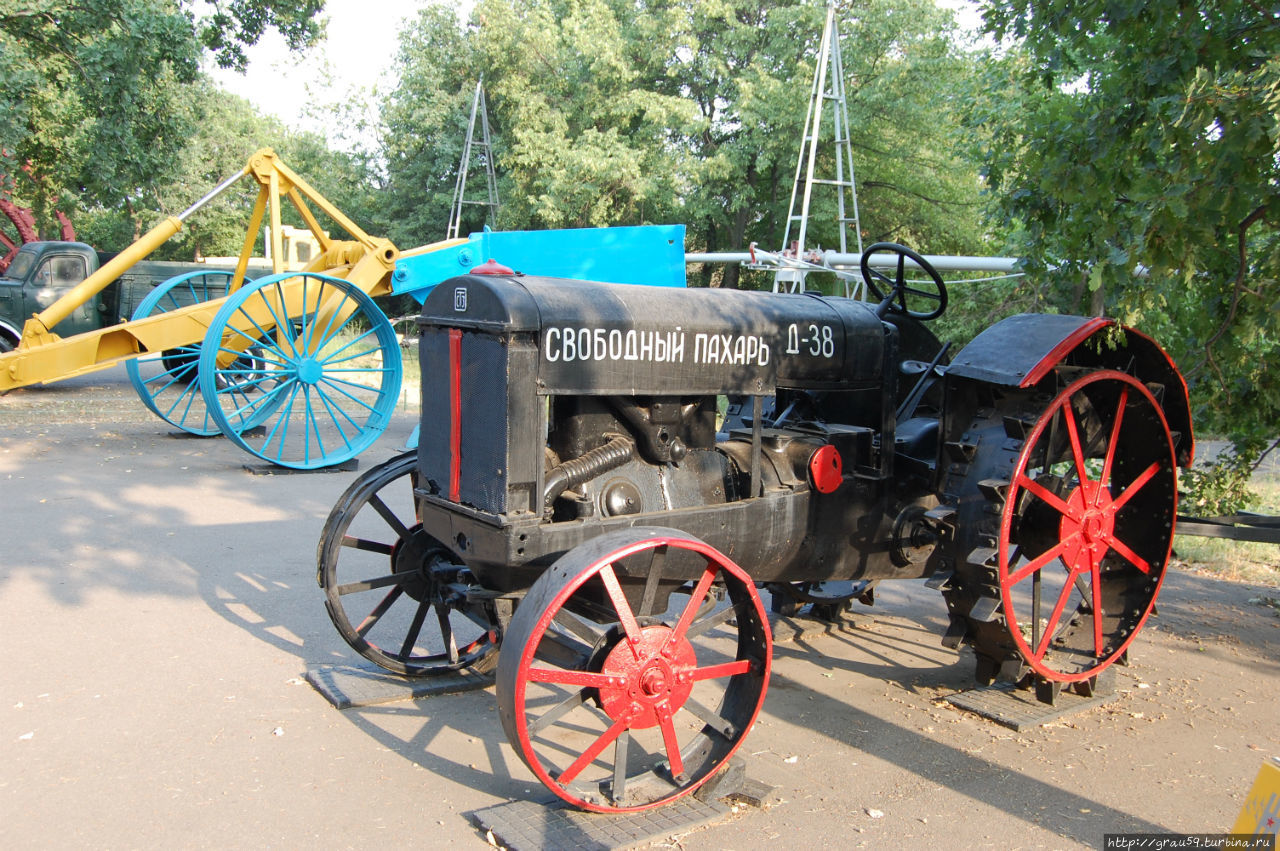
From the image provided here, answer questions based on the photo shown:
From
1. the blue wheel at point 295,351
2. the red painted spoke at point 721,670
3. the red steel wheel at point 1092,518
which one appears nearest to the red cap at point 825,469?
the red steel wheel at point 1092,518

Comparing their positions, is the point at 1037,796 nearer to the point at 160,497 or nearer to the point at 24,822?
the point at 24,822

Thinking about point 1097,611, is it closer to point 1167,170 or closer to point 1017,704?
point 1017,704

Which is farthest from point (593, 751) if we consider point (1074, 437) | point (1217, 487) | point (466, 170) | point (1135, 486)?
point (466, 170)

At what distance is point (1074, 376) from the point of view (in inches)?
166

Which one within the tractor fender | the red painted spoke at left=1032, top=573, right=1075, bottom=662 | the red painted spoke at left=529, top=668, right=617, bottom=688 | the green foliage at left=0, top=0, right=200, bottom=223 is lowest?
the red painted spoke at left=1032, top=573, right=1075, bottom=662

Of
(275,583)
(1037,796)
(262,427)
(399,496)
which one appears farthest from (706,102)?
(1037,796)

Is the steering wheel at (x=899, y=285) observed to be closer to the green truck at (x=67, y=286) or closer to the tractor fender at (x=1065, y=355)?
the tractor fender at (x=1065, y=355)

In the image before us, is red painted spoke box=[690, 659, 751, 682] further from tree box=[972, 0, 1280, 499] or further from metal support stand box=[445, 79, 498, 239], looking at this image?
metal support stand box=[445, 79, 498, 239]

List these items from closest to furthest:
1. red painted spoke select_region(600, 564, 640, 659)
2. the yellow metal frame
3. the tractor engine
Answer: red painted spoke select_region(600, 564, 640, 659) < the tractor engine < the yellow metal frame

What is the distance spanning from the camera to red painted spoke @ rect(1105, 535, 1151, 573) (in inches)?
168

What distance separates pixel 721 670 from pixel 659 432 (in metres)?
0.93

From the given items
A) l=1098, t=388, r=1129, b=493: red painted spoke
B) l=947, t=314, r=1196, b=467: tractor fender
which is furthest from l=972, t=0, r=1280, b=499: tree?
l=1098, t=388, r=1129, b=493: red painted spoke

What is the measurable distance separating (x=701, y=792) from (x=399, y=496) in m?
5.40

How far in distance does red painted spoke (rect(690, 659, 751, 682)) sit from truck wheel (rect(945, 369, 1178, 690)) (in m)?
1.04
